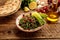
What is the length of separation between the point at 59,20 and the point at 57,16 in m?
0.03

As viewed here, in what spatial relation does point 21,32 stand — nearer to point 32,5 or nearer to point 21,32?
point 21,32

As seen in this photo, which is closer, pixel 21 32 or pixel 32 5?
pixel 21 32

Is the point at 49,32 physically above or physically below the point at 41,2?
below

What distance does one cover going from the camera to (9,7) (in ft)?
3.77

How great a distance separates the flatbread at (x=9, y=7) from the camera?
3.55 ft

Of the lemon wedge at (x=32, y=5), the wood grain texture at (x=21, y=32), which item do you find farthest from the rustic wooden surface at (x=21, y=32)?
the lemon wedge at (x=32, y=5)

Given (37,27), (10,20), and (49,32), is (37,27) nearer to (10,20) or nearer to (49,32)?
(49,32)

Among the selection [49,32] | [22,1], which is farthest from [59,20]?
[22,1]

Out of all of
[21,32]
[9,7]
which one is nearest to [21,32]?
[21,32]

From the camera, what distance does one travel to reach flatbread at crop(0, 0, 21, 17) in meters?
1.08

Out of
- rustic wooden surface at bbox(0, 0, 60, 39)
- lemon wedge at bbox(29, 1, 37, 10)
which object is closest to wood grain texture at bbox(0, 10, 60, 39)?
rustic wooden surface at bbox(0, 0, 60, 39)

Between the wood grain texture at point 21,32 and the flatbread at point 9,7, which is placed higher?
the flatbread at point 9,7

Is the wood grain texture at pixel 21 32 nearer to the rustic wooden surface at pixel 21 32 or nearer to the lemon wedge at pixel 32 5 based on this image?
the rustic wooden surface at pixel 21 32

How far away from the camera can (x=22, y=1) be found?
4.05ft
